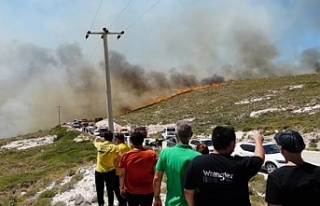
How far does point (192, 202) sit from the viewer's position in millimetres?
4148

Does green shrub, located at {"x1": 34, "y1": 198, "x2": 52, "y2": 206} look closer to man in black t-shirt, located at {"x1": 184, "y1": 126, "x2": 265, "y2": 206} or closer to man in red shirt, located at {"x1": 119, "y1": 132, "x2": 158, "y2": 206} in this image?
man in red shirt, located at {"x1": 119, "y1": 132, "x2": 158, "y2": 206}

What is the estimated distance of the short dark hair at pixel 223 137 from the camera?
4.01m

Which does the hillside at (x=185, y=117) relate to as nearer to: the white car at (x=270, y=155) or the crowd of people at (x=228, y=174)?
the white car at (x=270, y=155)

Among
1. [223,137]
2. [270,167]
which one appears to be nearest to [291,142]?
[223,137]

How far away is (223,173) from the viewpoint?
3902 mm

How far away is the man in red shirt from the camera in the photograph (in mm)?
6180

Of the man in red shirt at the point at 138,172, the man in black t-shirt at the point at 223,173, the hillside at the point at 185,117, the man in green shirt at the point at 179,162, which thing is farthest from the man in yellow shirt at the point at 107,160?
the hillside at the point at 185,117

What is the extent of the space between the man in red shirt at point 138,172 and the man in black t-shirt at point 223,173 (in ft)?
7.04

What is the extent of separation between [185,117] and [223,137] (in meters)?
67.2

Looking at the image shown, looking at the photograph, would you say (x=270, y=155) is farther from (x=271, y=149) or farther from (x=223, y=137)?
(x=223, y=137)

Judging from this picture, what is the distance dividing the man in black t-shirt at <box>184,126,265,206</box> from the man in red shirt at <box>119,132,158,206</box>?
214cm

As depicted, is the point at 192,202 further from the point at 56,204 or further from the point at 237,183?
the point at 56,204

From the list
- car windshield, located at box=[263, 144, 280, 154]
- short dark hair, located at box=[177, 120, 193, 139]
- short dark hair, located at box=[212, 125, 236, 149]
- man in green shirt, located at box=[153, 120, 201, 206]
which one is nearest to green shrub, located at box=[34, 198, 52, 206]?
car windshield, located at box=[263, 144, 280, 154]

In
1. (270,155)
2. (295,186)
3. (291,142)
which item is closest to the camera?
(295,186)
